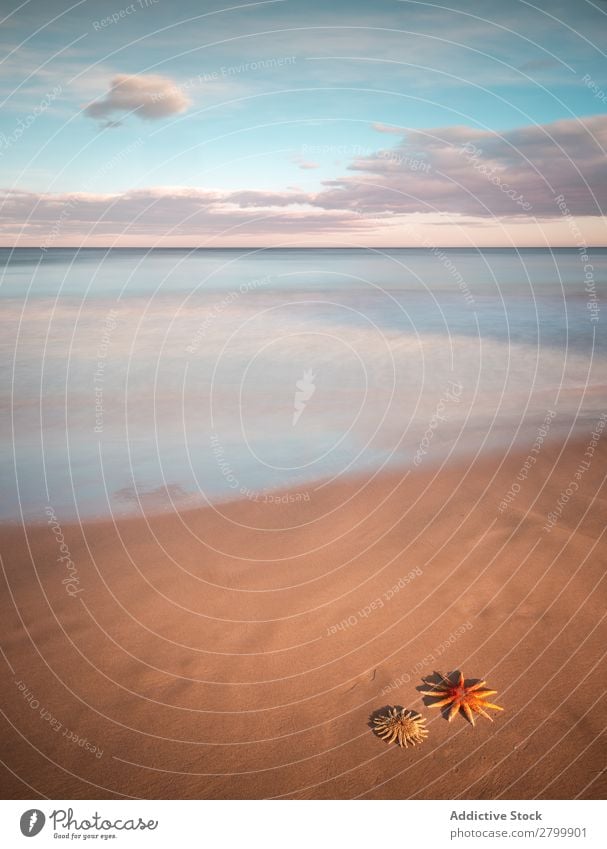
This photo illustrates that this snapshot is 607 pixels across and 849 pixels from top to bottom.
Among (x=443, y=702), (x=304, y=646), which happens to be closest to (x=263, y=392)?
(x=304, y=646)

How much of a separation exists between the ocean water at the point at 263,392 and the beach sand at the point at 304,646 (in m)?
1.78

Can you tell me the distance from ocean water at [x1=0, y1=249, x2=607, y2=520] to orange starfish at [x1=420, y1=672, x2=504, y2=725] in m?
5.31

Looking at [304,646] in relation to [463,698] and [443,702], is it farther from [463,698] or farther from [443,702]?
[463,698]

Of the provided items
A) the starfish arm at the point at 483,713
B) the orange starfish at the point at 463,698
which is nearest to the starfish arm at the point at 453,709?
the orange starfish at the point at 463,698

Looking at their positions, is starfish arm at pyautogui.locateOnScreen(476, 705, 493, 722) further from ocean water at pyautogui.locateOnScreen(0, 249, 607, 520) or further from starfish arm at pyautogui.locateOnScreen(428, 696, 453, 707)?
ocean water at pyautogui.locateOnScreen(0, 249, 607, 520)

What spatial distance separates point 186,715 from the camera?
689 centimetres

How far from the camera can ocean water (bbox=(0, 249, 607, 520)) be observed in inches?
509

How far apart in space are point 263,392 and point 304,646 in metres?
12.1

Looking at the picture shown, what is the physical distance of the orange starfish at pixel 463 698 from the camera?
6.66m

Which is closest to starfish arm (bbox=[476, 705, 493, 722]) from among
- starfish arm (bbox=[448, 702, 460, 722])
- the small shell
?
starfish arm (bbox=[448, 702, 460, 722])

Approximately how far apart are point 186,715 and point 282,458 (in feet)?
23.9

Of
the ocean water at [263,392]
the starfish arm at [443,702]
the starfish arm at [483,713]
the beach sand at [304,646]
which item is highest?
the ocean water at [263,392]

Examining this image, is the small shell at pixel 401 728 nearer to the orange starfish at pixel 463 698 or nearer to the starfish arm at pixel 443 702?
the starfish arm at pixel 443 702

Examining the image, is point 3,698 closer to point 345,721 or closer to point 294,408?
point 345,721
